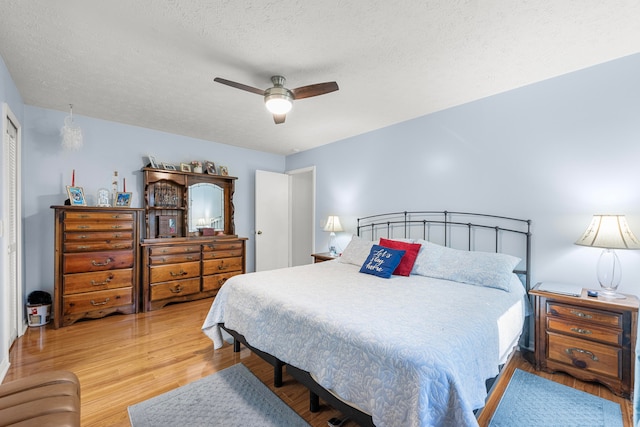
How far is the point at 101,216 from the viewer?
3309 millimetres

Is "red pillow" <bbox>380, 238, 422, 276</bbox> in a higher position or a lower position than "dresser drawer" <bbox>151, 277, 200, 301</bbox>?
higher

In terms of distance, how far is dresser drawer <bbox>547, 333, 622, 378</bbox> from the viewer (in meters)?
2.00

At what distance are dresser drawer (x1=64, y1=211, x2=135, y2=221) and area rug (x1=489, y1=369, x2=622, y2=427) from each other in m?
4.00

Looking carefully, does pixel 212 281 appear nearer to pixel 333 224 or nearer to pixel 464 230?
pixel 333 224

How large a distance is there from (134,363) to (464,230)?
11.1 ft

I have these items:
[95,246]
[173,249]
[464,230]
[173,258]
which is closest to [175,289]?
[173,258]

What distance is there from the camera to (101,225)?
332cm

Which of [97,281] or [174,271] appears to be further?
[174,271]

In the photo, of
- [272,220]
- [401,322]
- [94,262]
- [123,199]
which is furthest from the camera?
[272,220]

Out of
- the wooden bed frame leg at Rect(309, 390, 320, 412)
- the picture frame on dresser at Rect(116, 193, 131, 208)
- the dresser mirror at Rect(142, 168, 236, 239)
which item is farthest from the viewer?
the dresser mirror at Rect(142, 168, 236, 239)

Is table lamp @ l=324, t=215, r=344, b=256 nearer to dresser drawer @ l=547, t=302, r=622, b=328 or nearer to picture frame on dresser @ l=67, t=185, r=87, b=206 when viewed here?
dresser drawer @ l=547, t=302, r=622, b=328

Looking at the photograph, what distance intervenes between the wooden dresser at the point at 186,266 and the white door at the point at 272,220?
0.66 m

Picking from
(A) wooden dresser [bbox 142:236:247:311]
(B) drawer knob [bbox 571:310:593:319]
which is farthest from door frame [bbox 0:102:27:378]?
(B) drawer knob [bbox 571:310:593:319]

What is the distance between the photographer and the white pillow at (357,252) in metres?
3.30
